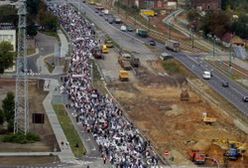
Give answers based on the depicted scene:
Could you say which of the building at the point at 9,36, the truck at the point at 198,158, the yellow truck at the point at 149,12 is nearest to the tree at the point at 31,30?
the building at the point at 9,36

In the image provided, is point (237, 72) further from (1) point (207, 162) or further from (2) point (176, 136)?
(1) point (207, 162)

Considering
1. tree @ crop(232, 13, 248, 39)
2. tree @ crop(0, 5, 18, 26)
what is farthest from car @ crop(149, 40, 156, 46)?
tree @ crop(0, 5, 18, 26)

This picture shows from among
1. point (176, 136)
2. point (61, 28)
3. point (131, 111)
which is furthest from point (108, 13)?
point (176, 136)

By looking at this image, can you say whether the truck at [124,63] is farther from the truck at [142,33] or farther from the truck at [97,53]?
the truck at [142,33]

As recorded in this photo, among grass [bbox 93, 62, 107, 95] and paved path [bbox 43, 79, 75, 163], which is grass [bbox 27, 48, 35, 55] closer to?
grass [bbox 93, 62, 107, 95]

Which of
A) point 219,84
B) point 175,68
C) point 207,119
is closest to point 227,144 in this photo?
point 207,119

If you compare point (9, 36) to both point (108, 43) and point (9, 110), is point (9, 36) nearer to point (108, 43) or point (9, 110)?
point (108, 43)
